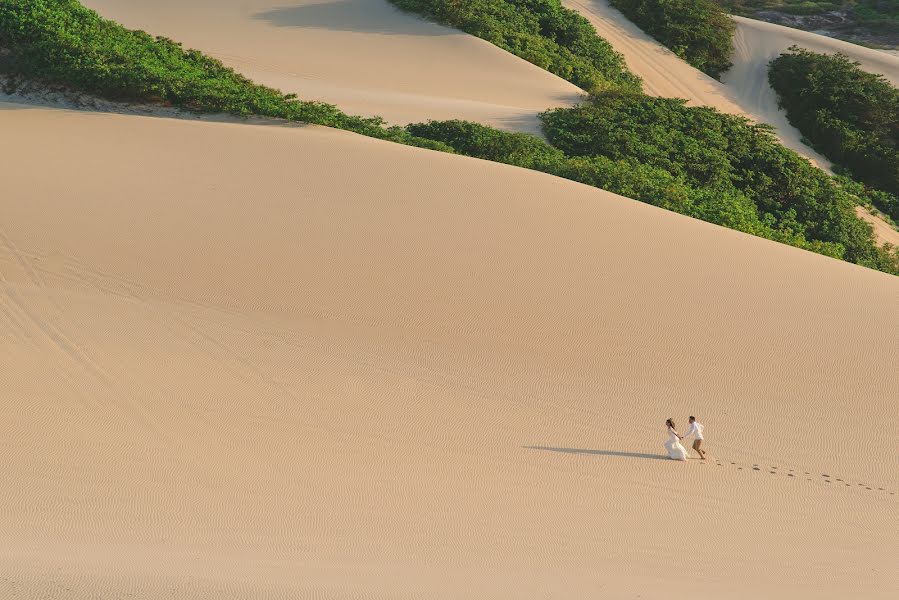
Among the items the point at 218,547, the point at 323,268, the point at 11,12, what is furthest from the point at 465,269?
the point at 11,12

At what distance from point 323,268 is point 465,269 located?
1.64 m

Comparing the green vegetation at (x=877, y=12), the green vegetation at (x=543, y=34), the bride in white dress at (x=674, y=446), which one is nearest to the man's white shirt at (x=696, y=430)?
the bride in white dress at (x=674, y=446)

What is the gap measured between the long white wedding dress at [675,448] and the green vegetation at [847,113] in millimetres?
15786

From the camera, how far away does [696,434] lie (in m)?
9.25

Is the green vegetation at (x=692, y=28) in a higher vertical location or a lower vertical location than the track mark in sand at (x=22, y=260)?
higher

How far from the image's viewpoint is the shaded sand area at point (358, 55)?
22.7 meters

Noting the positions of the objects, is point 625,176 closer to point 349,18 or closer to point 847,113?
point 847,113

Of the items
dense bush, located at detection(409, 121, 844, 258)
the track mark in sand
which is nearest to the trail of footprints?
the track mark in sand

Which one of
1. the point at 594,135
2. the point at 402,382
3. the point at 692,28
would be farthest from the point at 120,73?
the point at 692,28

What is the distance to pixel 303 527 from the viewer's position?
743cm

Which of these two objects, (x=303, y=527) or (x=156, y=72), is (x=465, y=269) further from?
(x=156, y=72)

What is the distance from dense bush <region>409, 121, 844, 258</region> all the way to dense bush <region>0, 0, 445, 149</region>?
3.73 feet

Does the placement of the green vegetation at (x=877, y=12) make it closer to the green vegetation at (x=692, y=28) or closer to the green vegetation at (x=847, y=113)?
the green vegetation at (x=692, y=28)

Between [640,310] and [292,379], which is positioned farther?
[640,310]
